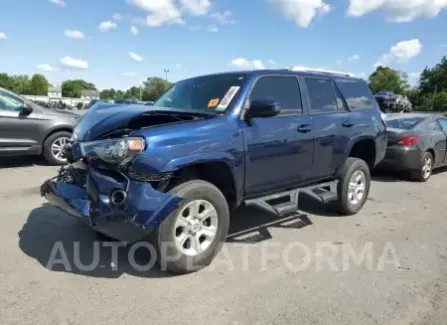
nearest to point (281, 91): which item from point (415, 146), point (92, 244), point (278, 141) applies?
point (278, 141)

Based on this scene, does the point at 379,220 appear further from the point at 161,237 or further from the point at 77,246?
the point at 77,246

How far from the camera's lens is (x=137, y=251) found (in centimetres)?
433

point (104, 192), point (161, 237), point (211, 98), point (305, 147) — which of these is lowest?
point (161, 237)

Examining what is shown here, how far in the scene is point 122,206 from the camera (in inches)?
137

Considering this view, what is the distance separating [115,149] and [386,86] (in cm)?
9319

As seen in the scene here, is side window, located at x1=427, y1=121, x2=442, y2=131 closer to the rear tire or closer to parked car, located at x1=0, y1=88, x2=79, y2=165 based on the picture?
the rear tire

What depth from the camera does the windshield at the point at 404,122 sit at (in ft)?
29.7

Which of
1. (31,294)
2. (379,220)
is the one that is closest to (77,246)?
(31,294)

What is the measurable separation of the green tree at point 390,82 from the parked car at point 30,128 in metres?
86.2

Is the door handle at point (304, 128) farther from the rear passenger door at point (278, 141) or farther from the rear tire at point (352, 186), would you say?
the rear tire at point (352, 186)

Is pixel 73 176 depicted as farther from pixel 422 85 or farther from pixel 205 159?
pixel 422 85

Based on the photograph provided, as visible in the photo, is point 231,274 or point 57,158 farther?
point 57,158

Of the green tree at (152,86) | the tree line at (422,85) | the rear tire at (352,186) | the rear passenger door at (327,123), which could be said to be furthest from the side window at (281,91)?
the green tree at (152,86)

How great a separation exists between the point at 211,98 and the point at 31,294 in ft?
8.62
